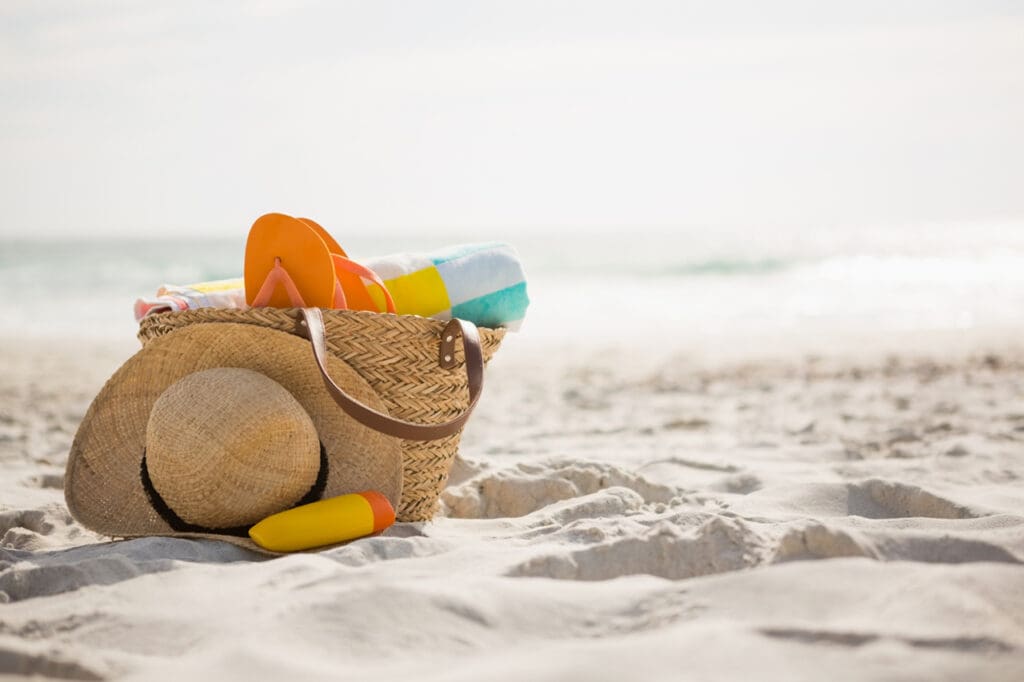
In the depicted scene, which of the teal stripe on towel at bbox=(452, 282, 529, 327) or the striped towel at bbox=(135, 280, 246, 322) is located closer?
the striped towel at bbox=(135, 280, 246, 322)

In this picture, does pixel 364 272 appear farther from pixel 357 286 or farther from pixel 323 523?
pixel 323 523

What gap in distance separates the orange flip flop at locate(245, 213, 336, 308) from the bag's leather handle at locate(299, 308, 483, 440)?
5.1 inches

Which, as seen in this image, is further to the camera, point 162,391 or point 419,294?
point 419,294

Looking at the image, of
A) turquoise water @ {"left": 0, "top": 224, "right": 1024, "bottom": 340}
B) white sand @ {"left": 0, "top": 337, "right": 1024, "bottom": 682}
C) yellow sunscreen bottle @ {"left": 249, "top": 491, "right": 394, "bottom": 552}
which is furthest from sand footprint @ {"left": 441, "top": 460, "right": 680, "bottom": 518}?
turquoise water @ {"left": 0, "top": 224, "right": 1024, "bottom": 340}

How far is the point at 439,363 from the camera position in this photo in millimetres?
2449

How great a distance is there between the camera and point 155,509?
228 centimetres

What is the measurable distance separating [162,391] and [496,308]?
0.93 meters

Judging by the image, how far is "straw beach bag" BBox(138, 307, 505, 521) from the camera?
2275 mm

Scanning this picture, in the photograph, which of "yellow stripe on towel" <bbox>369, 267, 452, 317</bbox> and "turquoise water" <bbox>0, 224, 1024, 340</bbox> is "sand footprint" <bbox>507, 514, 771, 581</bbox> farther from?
"turquoise water" <bbox>0, 224, 1024, 340</bbox>

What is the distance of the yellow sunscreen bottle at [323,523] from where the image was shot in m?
2.11

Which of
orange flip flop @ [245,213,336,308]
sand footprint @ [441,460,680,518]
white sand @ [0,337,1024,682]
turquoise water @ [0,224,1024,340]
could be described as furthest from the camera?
turquoise water @ [0,224,1024,340]

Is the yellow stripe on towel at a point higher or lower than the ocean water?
higher

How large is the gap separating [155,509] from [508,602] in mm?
1063

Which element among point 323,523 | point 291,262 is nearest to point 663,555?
point 323,523
